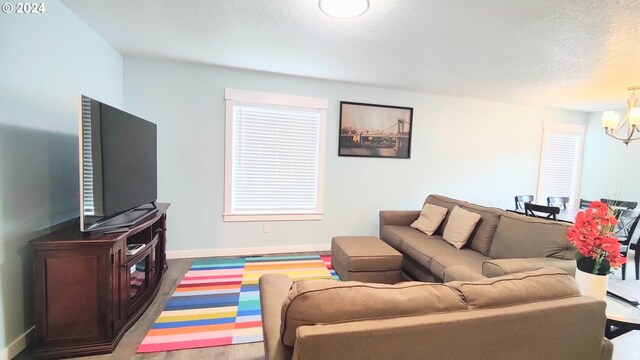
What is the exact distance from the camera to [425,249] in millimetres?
2646

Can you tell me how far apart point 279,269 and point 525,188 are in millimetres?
4464

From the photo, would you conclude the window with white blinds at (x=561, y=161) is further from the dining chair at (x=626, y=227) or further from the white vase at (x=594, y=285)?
the white vase at (x=594, y=285)

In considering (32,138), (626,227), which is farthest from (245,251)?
(626,227)

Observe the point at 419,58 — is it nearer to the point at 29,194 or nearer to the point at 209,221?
the point at 209,221

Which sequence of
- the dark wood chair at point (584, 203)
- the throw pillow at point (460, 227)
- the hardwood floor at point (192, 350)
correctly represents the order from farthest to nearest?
1. the dark wood chair at point (584, 203)
2. the throw pillow at point (460, 227)
3. the hardwood floor at point (192, 350)

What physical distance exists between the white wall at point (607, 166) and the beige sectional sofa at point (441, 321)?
5.02m

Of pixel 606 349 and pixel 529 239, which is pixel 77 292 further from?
pixel 529 239

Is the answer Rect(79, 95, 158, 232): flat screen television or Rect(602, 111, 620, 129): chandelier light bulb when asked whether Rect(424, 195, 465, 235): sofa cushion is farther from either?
Rect(79, 95, 158, 232): flat screen television

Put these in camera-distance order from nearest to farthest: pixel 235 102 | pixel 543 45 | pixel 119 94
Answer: pixel 543 45 → pixel 119 94 → pixel 235 102

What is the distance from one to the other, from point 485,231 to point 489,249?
0.57 feet

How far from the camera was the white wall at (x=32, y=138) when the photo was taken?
165 cm

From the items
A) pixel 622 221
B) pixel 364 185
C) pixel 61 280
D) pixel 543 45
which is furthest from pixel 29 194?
pixel 622 221

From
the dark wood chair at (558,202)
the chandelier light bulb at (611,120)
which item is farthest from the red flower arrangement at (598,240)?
the dark wood chair at (558,202)

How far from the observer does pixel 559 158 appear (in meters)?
4.91
